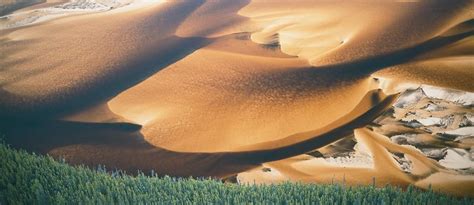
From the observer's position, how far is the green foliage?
2154 millimetres

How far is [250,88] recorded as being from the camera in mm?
2285

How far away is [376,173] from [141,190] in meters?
0.91

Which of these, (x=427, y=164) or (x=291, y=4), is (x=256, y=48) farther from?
(x=427, y=164)

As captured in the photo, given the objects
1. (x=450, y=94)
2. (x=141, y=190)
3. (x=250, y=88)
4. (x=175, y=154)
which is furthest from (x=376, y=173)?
(x=141, y=190)

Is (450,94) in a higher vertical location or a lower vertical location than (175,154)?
higher

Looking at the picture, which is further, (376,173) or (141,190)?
(141,190)

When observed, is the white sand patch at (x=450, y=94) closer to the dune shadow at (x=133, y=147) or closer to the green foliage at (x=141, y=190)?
the dune shadow at (x=133, y=147)

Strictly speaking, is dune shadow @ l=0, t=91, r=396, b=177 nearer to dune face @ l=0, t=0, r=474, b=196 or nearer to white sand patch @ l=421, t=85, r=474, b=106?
dune face @ l=0, t=0, r=474, b=196

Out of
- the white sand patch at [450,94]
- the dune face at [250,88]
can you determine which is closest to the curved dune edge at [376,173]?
the dune face at [250,88]

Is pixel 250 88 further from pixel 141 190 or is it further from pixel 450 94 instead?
pixel 450 94

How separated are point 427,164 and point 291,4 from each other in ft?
2.68

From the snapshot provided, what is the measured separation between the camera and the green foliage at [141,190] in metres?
2.15

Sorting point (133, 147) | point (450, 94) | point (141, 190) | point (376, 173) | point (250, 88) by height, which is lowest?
point (141, 190)

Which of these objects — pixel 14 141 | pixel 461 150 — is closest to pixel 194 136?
pixel 14 141
